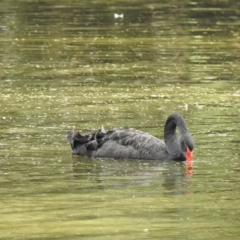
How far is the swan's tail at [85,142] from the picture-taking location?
36.7 feet

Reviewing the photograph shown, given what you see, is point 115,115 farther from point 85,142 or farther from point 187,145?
point 187,145

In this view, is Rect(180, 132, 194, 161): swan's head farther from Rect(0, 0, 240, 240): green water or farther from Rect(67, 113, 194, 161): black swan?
Rect(0, 0, 240, 240): green water

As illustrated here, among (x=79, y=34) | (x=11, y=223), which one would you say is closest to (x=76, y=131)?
Result: (x=11, y=223)

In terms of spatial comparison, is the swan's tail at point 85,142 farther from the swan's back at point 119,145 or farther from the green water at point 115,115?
the green water at point 115,115

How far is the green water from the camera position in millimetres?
8469

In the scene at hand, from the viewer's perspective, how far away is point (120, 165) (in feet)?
35.8

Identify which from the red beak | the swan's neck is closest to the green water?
the red beak

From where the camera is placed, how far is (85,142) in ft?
36.9

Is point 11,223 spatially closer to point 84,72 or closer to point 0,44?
point 84,72

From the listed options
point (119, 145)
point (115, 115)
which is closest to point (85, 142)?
point (119, 145)

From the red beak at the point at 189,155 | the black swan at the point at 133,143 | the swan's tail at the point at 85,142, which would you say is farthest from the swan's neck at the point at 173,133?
the swan's tail at the point at 85,142

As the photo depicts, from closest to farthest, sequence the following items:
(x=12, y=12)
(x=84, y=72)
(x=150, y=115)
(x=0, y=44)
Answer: (x=150, y=115), (x=84, y=72), (x=0, y=44), (x=12, y=12)

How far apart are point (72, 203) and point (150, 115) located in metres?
4.21

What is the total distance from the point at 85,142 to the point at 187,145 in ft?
3.31
